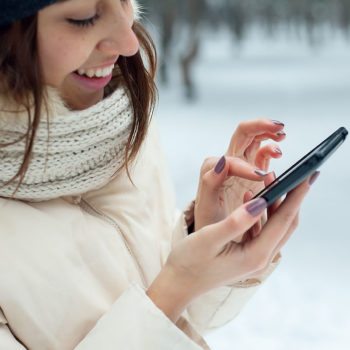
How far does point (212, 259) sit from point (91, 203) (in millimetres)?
277

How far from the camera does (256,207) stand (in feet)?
2.92

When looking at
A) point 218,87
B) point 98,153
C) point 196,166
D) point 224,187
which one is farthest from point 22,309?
point 218,87

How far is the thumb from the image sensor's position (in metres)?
0.88

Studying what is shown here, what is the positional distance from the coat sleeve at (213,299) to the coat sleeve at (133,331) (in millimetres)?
255

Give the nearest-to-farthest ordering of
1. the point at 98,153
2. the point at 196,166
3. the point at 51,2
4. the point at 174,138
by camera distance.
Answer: the point at 51,2 → the point at 98,153 → the point at 196,166 → the point at 174,138

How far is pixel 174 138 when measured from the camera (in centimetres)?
761

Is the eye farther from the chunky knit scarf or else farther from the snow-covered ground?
the snow-covered ground

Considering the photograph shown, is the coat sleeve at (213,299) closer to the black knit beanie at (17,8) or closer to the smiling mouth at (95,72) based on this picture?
the smiling mouth at (95,72)

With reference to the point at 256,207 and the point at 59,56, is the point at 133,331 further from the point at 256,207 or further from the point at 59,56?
the point at 59,56

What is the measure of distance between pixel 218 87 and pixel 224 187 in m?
12.5

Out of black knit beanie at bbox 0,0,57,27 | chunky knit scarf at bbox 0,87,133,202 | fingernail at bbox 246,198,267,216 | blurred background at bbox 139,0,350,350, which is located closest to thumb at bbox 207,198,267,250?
fingernail at bbox 246,198,267,216

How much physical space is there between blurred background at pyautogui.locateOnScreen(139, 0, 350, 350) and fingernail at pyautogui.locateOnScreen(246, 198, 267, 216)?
25.7 inches

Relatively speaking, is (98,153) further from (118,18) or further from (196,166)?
(196,166)

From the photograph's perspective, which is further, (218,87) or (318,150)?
(218,87)
